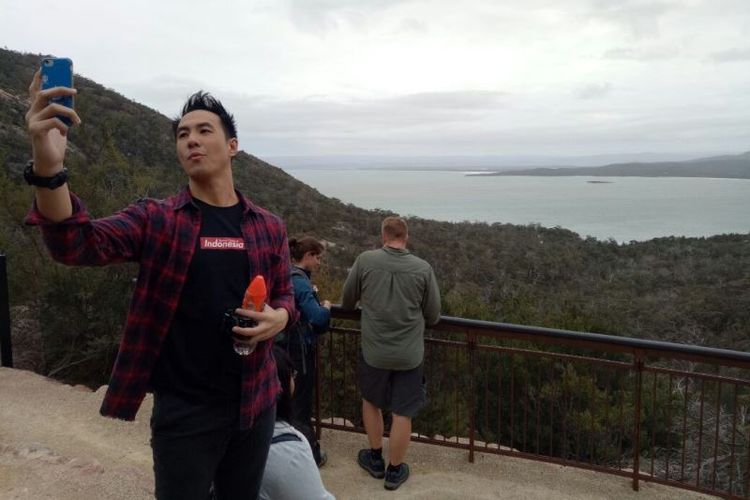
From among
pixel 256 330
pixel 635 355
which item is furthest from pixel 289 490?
pixel 635 355

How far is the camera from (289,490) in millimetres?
2014

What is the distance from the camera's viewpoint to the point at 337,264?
1998cm

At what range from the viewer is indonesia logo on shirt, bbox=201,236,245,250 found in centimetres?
179

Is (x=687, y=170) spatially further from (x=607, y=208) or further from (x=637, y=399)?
(x=637, y=399)

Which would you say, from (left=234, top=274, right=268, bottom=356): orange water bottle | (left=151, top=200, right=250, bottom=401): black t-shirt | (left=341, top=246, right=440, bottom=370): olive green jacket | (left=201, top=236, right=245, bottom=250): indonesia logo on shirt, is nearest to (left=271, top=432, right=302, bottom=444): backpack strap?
(left=151, top=200, right=250, bottom=401): black t-shirt

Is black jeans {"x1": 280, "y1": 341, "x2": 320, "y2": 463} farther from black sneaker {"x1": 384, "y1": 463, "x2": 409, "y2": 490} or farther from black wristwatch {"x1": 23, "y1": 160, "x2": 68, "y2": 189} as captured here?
black wristwatch {"x1": 23, "y1": 160, "x2": 68, "y2": 189}

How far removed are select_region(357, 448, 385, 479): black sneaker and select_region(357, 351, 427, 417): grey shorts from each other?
1.34 ft

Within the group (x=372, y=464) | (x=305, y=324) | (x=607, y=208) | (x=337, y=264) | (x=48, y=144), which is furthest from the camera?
(x=607, y=208)

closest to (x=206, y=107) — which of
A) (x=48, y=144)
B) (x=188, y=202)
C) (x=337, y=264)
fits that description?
(x=188, y=202)

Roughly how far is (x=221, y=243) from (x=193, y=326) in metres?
0.25

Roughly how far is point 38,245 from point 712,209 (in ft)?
262

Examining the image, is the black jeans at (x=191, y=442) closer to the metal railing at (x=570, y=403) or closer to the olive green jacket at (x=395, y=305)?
the olive green jacket at (x=395, y=305)

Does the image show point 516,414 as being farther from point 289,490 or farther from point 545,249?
point 545,249

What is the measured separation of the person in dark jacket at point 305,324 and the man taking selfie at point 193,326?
5.76ft
